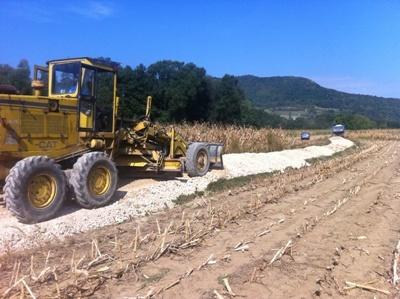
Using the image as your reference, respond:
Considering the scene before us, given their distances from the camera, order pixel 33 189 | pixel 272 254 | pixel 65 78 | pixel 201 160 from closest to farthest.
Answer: pixel 272 254, pixel 33 189, pixel 65 78, pixel 201 160

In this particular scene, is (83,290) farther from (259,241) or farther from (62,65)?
(62,65)

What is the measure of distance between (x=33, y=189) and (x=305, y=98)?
166358mm

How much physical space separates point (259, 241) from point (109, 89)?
539cm

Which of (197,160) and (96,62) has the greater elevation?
(96,62)

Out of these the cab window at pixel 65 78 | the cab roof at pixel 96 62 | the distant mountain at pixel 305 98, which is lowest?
the cab window at pixel 65 78

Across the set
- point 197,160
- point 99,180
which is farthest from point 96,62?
point 197,160

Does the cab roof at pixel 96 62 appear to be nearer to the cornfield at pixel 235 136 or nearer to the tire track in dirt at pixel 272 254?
the tire track in dirt at pixel 272 254

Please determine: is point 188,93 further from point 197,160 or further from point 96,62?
point 96,62

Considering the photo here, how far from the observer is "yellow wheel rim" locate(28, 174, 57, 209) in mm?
8547

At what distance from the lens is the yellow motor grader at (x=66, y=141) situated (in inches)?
338

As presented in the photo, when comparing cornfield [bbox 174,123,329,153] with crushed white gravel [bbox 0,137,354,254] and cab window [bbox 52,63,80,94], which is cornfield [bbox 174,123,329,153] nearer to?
crushed white gravel [bbox 0,137,354,254]

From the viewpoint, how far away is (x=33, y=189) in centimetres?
861

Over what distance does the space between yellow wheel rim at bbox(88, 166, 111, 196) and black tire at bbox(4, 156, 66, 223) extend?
2.69ft

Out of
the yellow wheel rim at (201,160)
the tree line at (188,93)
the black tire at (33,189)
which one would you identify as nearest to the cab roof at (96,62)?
the black tire at (33,189)
